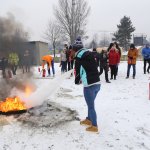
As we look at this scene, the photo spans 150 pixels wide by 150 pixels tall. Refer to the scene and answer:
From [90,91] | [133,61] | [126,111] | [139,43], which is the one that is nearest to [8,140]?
[90,91]

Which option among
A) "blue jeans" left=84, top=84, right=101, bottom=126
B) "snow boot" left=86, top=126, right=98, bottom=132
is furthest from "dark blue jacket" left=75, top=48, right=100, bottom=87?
"snow boot" left=86, top=126, right=98, bottom=132

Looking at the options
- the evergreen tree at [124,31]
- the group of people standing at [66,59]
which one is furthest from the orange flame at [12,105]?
the evergreen tree at [124,31]

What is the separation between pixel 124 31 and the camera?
191ft

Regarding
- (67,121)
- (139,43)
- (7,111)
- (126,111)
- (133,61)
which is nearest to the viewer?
(67,121)

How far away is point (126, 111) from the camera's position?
819 cm

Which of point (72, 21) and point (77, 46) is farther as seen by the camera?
point (72, 21)

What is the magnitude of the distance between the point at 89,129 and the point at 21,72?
922 cm

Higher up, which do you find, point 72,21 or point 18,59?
point 72,21

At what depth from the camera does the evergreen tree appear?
58094mm

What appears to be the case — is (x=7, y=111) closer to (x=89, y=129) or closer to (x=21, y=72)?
(x=89, y=129)

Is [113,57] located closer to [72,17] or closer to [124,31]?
[72,17]

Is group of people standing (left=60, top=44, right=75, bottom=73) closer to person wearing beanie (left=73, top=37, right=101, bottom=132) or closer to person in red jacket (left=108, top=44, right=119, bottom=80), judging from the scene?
person in red jacket (left=108, top=44, right=119, bottom=80)

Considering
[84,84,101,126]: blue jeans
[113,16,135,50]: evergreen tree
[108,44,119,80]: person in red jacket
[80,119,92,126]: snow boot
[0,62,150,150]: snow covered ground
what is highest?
[113,16,135,50]: evergreen tree

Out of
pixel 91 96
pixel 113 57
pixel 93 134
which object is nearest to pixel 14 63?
pixel 113 57
